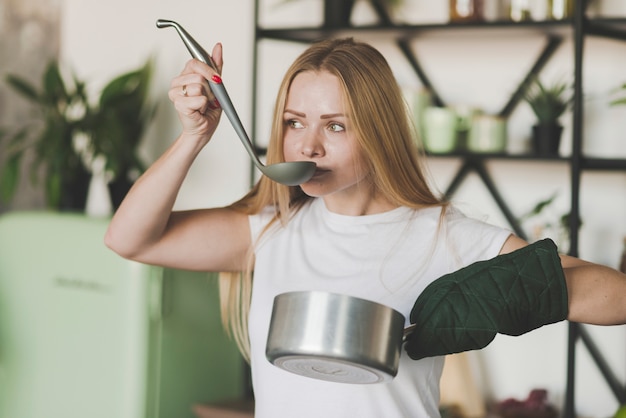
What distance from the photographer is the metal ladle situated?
1.36 meters

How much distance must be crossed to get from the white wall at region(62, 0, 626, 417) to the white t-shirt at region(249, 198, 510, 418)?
32.1 inches

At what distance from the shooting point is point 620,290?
135cm

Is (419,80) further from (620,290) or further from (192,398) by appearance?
(620,290)

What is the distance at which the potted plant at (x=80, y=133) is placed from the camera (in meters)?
3.23

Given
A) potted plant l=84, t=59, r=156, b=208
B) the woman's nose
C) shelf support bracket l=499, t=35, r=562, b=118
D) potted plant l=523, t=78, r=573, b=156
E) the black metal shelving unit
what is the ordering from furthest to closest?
1. potted plant l=84, t=59, r=156, b=208
2. shelf support bracket l=499, t=35, r=562, b=118
3. potted plant l=523, t=78, r=573, b=156
4. the black metal shelving unit
5. the woman's nose

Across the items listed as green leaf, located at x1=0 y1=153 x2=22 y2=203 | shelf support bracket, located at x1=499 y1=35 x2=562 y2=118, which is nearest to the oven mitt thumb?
shelf support bracket, located at x1=499 y1=35 x2=562 y2=118

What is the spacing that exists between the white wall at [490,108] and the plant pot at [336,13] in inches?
5.4

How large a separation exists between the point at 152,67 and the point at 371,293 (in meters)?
2.05

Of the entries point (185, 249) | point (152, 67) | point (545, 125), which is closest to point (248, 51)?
point (152, 67)

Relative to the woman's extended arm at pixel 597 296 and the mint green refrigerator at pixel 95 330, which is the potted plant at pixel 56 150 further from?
the woman's extended arm at pixel 597 296

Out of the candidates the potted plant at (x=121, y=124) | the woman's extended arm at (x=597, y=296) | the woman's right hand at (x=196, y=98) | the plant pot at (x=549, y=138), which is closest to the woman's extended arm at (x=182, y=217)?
the woman's right hand at (x=196, y=98)

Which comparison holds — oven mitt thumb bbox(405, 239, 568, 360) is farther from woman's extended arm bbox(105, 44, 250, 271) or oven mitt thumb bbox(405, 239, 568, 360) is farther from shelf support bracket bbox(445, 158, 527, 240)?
shelf support bracket bbox(445, 158, 527, 240)

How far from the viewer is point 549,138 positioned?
8.62 feet

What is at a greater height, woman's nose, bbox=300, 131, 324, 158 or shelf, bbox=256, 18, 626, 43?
shelf, bbox=256, 18, 626, 43
